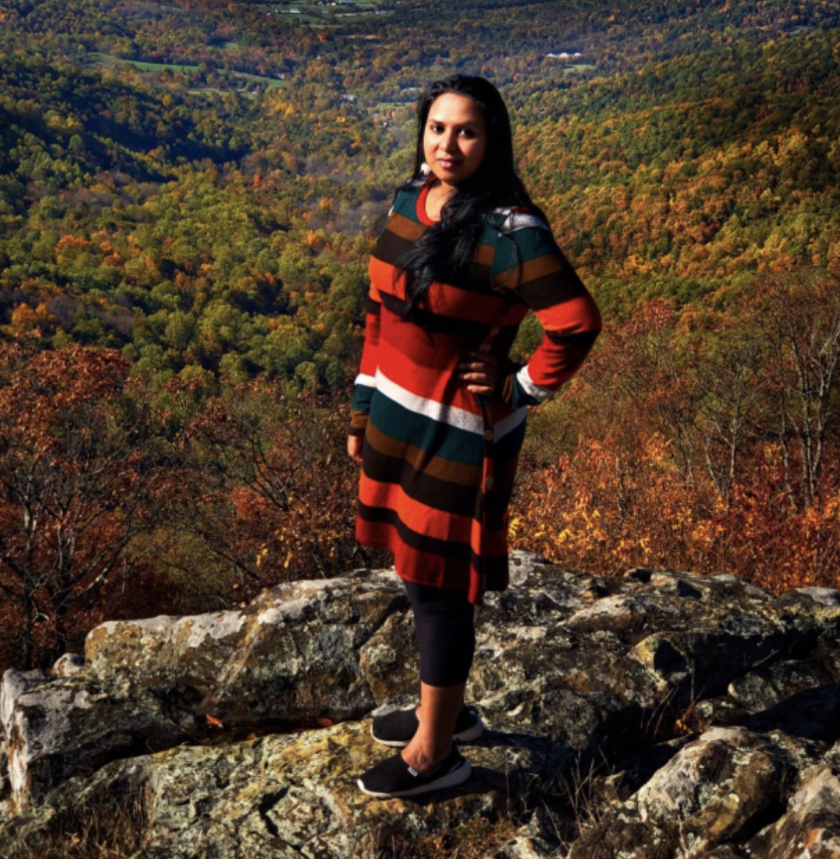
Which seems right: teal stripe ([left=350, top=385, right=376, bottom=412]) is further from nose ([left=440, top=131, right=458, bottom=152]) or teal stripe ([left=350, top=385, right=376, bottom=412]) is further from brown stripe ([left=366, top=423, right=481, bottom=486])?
nose ([left=440, top=131, right=458, bottom=152])

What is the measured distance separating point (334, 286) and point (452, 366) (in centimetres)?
9151

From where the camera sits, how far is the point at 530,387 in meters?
2.27

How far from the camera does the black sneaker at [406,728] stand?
2941 millimetres

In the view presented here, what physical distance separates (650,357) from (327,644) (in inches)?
914

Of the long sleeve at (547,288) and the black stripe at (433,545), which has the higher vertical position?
the long sleeve at (547,288)

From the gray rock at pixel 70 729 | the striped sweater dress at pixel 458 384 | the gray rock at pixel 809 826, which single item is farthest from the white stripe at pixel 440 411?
the gray rock at pixel 70 729

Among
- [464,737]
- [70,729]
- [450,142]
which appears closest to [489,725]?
[464,737]

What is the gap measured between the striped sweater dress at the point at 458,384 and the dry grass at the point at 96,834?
1.32m

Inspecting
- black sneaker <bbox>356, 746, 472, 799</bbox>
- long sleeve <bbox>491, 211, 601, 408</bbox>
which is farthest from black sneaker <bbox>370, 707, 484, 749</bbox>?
long sleeve <bbox>491, 211, 601, 408</bbox>

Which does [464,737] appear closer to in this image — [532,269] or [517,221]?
[532,269]

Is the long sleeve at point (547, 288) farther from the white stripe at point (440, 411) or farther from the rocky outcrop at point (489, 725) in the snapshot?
the rocky outcrop at point (489, 725)

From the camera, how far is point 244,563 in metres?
16.7

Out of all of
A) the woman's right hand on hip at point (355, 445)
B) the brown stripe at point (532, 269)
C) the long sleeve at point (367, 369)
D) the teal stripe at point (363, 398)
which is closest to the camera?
the brown stripe at point (532, 269)

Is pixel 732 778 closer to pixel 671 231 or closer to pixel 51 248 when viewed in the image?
pixel 671 231
